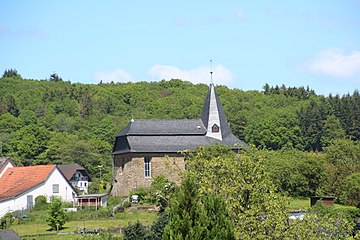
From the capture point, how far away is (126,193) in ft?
220

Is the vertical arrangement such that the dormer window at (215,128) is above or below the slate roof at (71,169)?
above

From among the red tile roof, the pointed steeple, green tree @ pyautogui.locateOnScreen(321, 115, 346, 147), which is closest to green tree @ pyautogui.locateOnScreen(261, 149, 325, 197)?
the pointed steeple

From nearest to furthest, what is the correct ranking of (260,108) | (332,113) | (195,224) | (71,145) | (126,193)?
(195,224), (126,193), (71,145), (332,113), (260,108)

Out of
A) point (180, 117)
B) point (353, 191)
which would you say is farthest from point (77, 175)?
point (353, 191)

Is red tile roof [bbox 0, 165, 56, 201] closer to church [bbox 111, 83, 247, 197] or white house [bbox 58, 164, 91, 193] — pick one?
church [bbox 111, 83, 247, 197]

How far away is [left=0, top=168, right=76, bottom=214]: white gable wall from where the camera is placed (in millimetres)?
60281

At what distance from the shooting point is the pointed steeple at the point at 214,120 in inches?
2744

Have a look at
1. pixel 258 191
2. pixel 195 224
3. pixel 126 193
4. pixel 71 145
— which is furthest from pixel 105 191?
pixel 195 224

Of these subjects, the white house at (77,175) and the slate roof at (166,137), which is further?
the white house at (77,175)

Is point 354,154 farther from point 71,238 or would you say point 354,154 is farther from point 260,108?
point 260,108

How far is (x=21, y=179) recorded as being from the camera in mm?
65500

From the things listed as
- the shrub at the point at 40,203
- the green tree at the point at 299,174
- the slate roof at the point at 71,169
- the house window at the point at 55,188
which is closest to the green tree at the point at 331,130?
the slate roof at the point at 71,169

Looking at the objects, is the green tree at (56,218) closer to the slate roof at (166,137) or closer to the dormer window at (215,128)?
the slate roof at (166,137)

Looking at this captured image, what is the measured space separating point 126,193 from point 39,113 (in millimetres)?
63928
